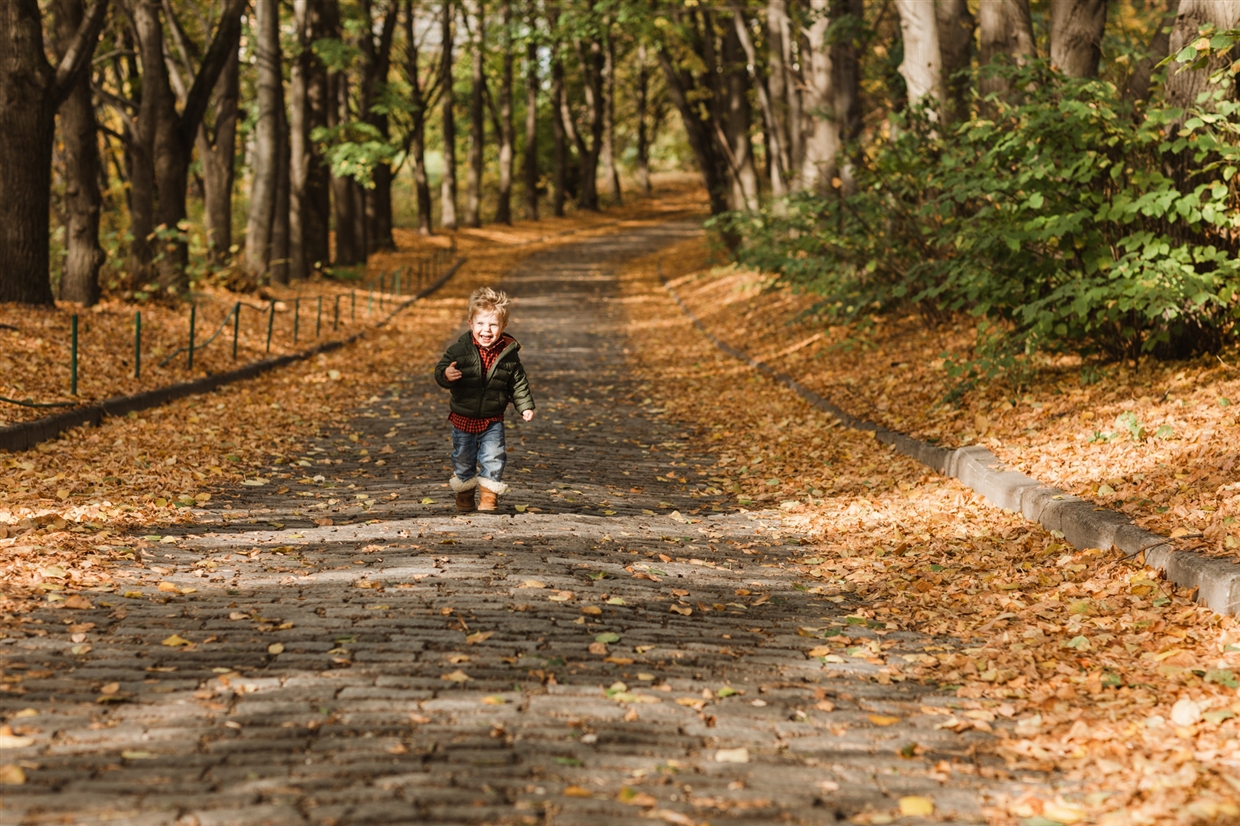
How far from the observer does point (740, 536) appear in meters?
7.92

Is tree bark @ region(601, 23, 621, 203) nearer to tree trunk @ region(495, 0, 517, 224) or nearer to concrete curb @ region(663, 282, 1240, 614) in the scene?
tree trunk @ region(495, 0, 517, 224)

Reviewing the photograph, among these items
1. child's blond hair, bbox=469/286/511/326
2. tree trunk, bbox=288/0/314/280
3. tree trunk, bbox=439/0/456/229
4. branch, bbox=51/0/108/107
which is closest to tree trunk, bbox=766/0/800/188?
tree trunk, bbox=288/0/314/280

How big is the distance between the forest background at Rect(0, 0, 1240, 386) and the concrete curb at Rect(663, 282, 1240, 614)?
4.45 ft

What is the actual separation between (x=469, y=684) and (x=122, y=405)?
7793mm

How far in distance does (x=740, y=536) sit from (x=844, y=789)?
3.99 metres

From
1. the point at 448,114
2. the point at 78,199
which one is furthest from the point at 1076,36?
the point at 448,114

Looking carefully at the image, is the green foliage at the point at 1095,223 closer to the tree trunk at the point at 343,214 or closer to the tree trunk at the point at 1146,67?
the tree trunk at the point at 1146,67

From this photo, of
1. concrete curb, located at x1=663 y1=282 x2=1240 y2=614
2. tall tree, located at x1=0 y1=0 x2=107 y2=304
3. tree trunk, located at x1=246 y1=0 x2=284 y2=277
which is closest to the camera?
concrete curb, located at x1=663 y1=282 x2=1240 y2=614

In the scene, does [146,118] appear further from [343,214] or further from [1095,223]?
[1095,223]

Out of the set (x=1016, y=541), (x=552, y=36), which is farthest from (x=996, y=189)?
(x=552, y=36)

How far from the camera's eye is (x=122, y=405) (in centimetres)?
1122

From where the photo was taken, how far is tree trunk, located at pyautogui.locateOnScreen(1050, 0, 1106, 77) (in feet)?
37.8

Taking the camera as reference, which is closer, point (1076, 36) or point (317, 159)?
point (1076, 36)

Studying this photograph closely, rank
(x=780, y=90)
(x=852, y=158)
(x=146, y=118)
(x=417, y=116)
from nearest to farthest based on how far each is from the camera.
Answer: (x=852, y=158) → (x=146, y=118) → (x=780, y=90) → (x=417, y=116)
